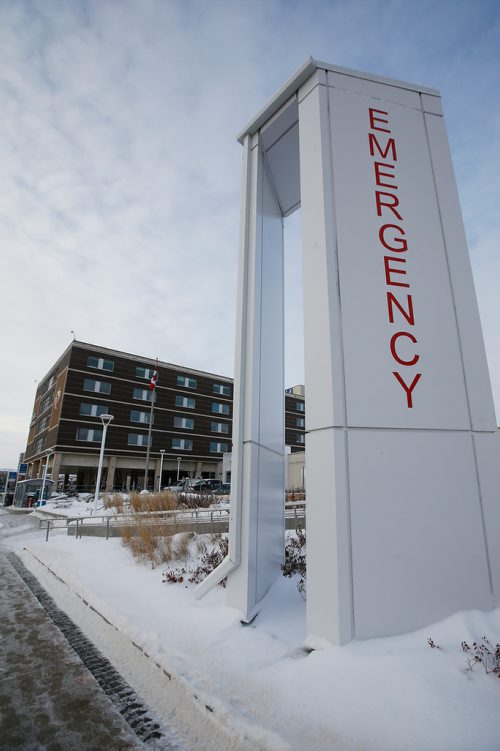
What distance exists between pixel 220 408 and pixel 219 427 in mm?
2789

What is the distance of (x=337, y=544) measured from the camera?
3.67 m

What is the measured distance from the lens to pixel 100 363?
46.2 metres

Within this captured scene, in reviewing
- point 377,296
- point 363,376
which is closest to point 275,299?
point 377,296

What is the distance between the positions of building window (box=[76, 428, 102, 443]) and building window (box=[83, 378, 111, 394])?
4417 mm

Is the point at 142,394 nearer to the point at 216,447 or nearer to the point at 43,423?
the point at 216,447

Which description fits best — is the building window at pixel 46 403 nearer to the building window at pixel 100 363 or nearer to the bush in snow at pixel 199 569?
the building window at pixel 100 363

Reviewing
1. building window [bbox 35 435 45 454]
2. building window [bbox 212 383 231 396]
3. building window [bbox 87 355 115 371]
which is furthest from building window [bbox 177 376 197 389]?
building window [bbox 35 435 45 454]

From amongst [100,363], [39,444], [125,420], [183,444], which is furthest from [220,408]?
[39,444]

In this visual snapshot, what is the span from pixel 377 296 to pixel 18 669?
5261mm

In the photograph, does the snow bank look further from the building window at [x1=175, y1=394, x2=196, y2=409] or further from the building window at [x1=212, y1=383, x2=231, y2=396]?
the building window at [x1=212, y1=383, x2=231, y2=396]

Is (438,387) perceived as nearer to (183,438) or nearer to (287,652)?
(287,652)

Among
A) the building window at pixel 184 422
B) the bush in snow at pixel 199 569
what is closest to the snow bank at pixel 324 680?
the bush in snow at pixel 199 569

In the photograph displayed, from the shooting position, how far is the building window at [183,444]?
168 ft

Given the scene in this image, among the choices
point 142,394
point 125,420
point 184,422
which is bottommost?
point 125,420
